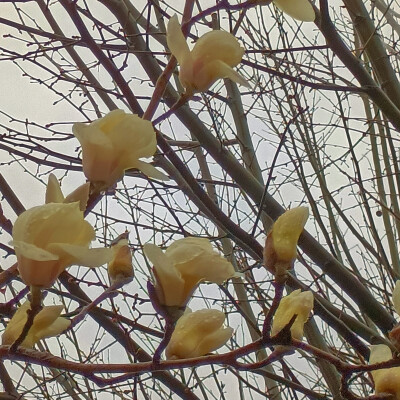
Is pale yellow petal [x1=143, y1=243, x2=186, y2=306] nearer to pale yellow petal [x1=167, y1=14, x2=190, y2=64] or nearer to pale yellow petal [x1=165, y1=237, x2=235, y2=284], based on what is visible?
pale yellow petal [x1=165, y1=237, x2=235, y2=284]

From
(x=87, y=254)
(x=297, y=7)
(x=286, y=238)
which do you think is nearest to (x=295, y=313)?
(x=286, y=238)

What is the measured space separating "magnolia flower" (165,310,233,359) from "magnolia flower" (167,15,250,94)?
0.19 m

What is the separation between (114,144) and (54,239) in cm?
9

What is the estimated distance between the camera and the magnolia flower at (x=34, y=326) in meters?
0.43

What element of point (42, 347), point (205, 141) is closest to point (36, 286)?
point (205, 141)

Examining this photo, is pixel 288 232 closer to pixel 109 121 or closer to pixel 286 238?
pixel 286 238

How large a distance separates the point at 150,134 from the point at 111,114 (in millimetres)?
32

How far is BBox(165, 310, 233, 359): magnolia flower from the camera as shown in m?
0.42

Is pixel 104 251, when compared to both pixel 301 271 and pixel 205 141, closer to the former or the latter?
pixel 205 141

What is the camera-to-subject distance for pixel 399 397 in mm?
427

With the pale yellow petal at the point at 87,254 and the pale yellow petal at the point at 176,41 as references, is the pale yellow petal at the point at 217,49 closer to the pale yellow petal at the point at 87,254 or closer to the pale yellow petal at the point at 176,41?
the pale yellow petal at the point at 176,41

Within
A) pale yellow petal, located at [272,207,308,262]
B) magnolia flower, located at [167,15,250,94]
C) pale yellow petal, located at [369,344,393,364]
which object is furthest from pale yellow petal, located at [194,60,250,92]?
pale yellow petal, located at [369,344,393,364]

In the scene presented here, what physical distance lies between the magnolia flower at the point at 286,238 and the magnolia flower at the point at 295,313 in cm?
4

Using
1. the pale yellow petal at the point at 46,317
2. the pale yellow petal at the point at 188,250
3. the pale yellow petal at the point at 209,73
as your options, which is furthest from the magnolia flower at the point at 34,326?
the pale yellow petal at the point at 209,73
